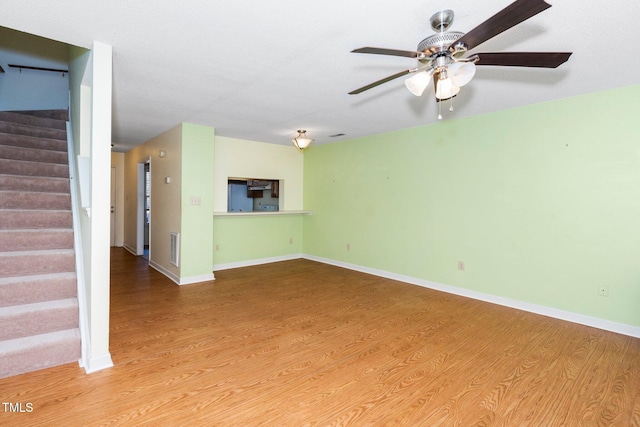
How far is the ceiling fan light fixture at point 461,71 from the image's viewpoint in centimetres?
171

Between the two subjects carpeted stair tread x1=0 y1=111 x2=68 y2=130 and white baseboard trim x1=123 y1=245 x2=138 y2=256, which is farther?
white baseboard trim x1=123 y1=245 x2=138 y2=256

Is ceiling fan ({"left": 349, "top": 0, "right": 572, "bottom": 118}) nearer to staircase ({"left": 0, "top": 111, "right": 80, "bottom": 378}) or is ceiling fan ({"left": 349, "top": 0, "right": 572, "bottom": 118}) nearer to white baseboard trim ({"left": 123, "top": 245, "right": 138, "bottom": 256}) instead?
staircase ({"left": 0, "top": 111, "right": 80, "bottom": 378})

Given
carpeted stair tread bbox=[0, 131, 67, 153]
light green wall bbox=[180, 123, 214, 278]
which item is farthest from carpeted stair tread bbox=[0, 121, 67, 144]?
light green wall bbox=[180, 123, 214, 278]

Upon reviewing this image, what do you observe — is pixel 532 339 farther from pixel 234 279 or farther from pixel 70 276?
pixel 70 276

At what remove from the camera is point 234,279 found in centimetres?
468

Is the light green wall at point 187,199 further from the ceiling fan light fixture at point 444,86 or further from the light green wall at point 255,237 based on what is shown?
the ceiling fan light fixture at point 444,86

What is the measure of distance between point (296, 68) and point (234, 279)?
3.28m

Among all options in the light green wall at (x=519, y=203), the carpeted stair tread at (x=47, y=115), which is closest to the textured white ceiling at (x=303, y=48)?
the light green wall at (x=519, y=203)

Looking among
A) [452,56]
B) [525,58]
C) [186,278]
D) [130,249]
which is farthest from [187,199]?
[525,58]

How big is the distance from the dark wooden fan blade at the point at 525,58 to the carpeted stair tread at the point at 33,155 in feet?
15.1

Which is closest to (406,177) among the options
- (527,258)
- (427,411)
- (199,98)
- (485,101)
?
(485,101)

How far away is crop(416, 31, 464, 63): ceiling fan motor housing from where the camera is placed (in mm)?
1688

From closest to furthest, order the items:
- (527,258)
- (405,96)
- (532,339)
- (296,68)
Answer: (296,68) → (532,339) → (405,96) → (527,258)

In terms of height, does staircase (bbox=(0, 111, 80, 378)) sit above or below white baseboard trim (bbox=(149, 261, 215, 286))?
above
